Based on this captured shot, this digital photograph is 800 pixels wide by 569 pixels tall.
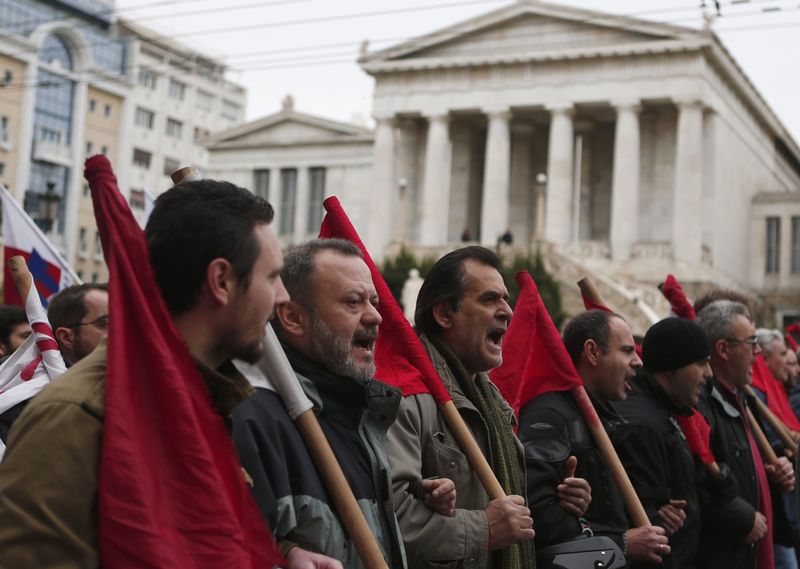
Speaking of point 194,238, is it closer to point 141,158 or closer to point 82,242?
point 82,242

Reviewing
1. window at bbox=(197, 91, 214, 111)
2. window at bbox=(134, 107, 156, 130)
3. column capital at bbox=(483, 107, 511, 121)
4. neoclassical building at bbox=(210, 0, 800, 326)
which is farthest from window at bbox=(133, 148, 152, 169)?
column capital at bbox=(483, 107, 511, 121)

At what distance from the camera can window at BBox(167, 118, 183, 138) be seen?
86.2 metres

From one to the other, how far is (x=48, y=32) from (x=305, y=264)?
2765 inches

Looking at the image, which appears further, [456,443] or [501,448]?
[501,448]

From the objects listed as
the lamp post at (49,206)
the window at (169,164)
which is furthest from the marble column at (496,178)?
the window at (169,164)

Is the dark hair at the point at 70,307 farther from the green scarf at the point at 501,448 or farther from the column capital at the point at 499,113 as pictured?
the column capital at the point at 499,113

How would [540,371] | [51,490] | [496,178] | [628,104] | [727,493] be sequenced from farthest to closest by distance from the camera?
[496,178], [628,104], [727,493], [540,371], [51,490]

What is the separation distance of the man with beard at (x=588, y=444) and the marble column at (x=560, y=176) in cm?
4524

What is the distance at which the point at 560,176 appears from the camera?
5166cm

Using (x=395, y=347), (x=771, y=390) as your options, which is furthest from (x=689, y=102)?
(x=395, y=347)

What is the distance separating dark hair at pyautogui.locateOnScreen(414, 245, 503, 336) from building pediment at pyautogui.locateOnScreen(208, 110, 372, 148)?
5764 centimetres

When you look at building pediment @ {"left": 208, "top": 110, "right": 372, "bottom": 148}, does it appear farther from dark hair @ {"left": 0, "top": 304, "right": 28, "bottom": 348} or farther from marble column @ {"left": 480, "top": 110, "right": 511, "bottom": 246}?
dark hair @ {"left": 0, "top": 304, "right": 28, "bottom": 348}

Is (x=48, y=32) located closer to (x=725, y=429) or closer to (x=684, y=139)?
(x=684, y=139)

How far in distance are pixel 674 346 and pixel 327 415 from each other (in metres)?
3.49
